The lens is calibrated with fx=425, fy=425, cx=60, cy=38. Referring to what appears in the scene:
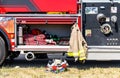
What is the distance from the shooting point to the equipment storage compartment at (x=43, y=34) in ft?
32.4

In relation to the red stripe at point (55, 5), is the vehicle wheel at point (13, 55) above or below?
below

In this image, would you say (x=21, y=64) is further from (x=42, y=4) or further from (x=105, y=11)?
(x=105, y=11)

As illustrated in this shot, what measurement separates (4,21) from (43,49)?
111 centimetres

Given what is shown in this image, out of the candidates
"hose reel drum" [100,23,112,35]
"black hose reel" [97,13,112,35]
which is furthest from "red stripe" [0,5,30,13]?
"hose reel drum" [100,23,112,35]

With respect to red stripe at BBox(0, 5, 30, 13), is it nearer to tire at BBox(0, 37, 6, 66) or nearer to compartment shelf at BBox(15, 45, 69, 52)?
tire at BBox(0, 37, 6, 66)

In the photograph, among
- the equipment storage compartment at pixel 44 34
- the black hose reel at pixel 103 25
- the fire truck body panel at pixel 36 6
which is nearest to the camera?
the black hose reel at pixel 103 25

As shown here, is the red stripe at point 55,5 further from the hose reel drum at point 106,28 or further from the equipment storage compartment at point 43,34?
the hose reel drum at point 106,28

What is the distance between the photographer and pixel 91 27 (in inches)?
392

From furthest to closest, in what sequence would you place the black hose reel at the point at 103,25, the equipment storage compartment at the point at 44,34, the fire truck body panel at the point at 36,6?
the equipment storage compartment at the point at 44,34 < the fire truck body panel at the point at 36,6 < the black hose reel at the point at 103,25

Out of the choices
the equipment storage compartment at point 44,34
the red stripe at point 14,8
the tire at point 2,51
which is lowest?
→ the tire at point 2,51

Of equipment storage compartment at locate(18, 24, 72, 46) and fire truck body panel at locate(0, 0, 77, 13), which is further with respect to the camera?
equipment storage compartment at locate(18, 24, 72, 46)

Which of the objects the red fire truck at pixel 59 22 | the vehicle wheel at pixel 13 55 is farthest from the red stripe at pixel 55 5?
the vehicle wheel at pixel 13 55

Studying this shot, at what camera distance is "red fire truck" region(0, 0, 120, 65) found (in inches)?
388

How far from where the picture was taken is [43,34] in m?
10.2
